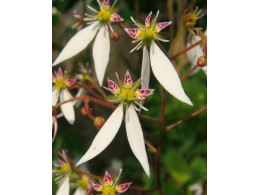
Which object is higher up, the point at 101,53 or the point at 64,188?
the point at 101,53

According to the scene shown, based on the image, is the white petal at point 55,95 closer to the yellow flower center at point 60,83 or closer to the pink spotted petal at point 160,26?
the yellow flower center at point 60,83

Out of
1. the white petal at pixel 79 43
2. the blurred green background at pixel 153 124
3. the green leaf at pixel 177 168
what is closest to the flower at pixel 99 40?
the white petal at pixel 79 43

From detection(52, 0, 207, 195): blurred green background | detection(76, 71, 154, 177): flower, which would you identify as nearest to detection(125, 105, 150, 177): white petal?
A: detection(76, 71, 154, 177): flower

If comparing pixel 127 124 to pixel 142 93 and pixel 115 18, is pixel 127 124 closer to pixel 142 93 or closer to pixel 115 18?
pixel 142 93

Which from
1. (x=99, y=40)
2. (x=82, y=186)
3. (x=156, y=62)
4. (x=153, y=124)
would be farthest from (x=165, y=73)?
(x=153, y=124)
